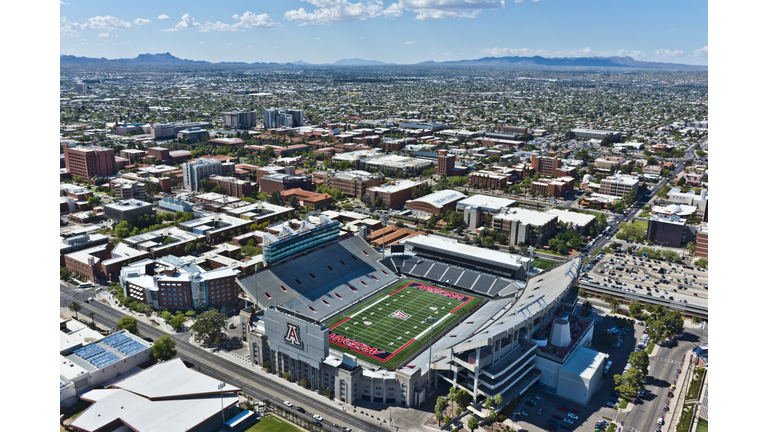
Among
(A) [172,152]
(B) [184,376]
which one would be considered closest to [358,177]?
(A) [172,152]

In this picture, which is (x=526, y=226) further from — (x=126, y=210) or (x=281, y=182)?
(x=126, y=210)

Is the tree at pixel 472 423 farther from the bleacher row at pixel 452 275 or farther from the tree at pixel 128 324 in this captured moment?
→ the tree at pixel 128 324

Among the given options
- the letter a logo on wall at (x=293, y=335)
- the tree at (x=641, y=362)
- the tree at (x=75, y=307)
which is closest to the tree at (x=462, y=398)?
the letter a logo on wall at (x=293, y=335)

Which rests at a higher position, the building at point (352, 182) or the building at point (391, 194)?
the building at point (352, 182)

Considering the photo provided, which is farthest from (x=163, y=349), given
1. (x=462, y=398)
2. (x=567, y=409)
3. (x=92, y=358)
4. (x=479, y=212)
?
(x=479, y=212)

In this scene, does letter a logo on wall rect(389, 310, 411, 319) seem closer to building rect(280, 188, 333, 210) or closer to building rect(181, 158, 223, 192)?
building rect(280, 188, 333, 210)

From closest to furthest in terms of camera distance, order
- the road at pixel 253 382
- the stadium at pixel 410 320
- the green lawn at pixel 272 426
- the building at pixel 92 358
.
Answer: the green lawn at pixel 272 426
the road at pixel 253 382
the building at pixel 92 358
the stadium at pixel 410 320

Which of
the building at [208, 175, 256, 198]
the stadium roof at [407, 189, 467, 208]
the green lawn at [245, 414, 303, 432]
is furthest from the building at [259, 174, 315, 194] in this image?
the green lawn at [245, 414, 303, 432]
